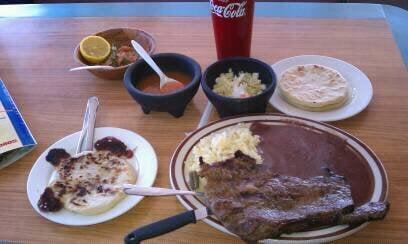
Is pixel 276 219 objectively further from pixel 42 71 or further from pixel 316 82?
pixel 42 71

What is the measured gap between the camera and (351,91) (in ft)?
4.27

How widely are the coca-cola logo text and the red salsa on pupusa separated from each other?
0.74 feet

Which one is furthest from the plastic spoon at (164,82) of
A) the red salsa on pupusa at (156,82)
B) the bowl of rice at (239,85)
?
the bowl of rice at (239,85)

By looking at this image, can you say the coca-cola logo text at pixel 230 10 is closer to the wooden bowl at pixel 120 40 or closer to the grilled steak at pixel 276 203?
the wooden bowl at pixel 120 40

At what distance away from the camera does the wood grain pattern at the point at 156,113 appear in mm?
981

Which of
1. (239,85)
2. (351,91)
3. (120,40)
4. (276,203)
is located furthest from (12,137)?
(351,91)

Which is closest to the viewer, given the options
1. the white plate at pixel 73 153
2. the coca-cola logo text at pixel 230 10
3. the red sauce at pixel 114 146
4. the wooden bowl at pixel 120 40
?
Result: the white plate at pixel 73 153

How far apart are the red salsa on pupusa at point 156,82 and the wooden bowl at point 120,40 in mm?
→ 117

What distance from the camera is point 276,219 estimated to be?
0.84 metres

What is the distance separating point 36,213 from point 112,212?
207 millimetres

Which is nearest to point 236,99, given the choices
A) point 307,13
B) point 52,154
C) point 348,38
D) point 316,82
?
point 316,82

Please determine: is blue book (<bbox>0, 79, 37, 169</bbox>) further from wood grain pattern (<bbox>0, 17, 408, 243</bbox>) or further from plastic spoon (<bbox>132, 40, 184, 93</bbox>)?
plastic spoon (<bbox>132, 40, 184, 93</bbox>)

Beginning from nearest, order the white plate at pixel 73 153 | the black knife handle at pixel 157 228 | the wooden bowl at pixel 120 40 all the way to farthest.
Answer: the black knife handle at pixel 157 228 < the white plate at pixel 73 153 < the wooden bowl at pixel 120 40

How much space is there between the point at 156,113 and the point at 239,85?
28 centimetres
